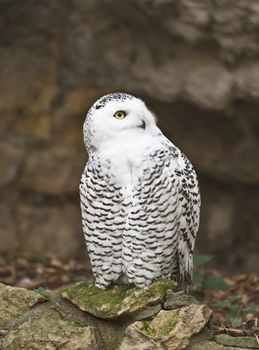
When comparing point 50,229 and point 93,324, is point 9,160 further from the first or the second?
point 93,324

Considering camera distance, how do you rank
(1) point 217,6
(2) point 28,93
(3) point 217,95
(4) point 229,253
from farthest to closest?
(4) point 229,253
(2) point 28,93
(3) point 217,95
(1) point 217,6

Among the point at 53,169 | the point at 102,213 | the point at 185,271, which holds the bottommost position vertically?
the point at 185,271

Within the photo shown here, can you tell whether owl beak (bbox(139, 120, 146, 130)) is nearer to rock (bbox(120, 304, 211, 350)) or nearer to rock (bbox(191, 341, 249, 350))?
rock (bbox(120, 304, 211, 350))

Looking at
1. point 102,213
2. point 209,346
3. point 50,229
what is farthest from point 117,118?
point 50,229

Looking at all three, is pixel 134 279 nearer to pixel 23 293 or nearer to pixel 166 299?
pixel 166 299

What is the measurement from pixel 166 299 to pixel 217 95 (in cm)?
265

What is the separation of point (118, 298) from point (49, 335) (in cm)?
36

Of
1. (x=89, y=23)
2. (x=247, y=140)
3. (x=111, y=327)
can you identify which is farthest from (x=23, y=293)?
(x=247, y=140)

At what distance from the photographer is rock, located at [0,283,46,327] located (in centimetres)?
370

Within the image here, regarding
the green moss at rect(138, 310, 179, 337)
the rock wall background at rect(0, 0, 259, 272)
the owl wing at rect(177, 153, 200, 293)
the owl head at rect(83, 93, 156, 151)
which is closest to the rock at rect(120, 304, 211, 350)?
the green moss at rect(138, 310, 179, 337)

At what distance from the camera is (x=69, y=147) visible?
6.50 m

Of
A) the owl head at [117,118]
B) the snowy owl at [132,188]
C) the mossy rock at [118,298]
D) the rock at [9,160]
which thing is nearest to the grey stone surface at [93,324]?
the mossy rock at [118,298]

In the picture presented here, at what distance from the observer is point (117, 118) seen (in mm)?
3572

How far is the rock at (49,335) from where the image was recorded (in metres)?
3.50
